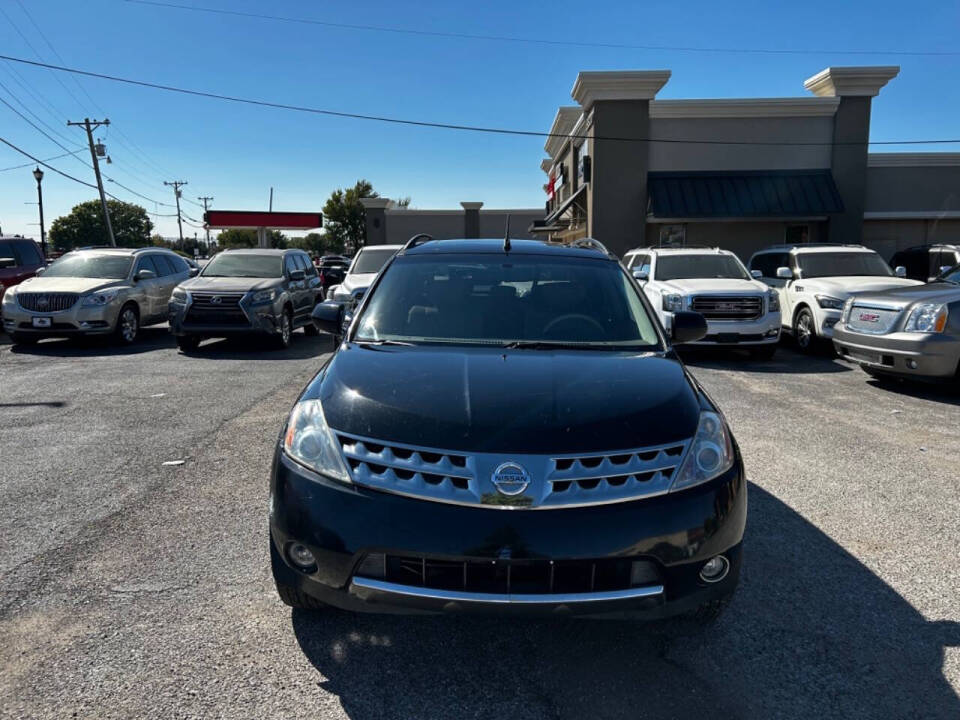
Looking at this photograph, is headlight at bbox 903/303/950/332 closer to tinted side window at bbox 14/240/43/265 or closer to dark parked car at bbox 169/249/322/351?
dark parked car at bbox 169/249/322/351

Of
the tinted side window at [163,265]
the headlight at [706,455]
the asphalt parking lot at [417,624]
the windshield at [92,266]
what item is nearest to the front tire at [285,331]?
the windshield at [92,266]

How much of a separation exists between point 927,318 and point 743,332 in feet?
9.87

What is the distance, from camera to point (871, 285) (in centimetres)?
1095

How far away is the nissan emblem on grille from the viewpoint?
2.39 meters

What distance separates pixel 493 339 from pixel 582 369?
678mm

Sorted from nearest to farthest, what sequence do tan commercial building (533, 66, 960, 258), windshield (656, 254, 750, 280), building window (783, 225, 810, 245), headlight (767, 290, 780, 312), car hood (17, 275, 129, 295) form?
headlight (767, 290, 780, 312) → car hood (17, 275, 129, 295) → windshield (656, 254, 750, 280) → tan commercial building (533, 66, 960, 258) → building window (783, 225, 810, 245)

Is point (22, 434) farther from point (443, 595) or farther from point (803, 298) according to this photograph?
point (803, 298)

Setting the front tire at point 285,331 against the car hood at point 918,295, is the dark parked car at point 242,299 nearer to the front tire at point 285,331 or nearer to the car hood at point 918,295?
the front tire at point 285,331

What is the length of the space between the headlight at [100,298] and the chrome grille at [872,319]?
446 inches

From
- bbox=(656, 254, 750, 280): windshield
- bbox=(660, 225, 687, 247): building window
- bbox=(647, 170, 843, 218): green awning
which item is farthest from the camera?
bbox=(660, 225, 687, 247): building window

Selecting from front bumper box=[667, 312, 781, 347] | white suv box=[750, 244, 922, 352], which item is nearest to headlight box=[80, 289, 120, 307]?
front bumper box=[667, 312, 781, 347]

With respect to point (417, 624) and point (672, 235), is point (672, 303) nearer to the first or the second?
point (417, 624)

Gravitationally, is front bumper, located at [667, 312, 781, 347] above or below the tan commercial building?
below

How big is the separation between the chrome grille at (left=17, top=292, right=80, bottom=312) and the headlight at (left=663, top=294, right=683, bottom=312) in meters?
9.58
